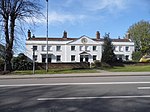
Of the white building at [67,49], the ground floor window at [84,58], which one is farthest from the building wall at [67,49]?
the ground floor window at [84,58]

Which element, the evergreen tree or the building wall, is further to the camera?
the building wall

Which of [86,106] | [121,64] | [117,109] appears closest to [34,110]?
[86,106]

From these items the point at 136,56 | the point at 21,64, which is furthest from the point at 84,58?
the point at 21,64

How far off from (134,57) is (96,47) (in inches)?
459

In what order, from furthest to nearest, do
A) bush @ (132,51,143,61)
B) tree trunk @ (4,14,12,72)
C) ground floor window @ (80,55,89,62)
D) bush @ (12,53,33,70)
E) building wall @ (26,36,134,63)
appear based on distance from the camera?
ground floor window @ (80,55,89,62), building wall @ (26,36,134,63), bush @ (132,51,143,61), bush @ (12,53,33,70), tree trunk @ (4,14,12,72)

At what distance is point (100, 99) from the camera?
10039 millimetres

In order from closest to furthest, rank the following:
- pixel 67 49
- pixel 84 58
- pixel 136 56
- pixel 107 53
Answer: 1. pixel 107 53
2. pixel 136 56
3. pixel 84 58
4. pixel 67 49

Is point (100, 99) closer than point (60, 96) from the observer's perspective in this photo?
Yes

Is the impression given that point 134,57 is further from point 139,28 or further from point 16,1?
point 16,1

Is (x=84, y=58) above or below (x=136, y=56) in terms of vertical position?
below

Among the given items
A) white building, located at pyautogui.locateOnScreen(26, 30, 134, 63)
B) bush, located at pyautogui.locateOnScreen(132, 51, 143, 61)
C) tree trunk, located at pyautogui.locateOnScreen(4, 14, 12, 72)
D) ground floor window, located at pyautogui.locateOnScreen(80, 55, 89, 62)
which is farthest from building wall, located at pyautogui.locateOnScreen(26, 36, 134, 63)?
tree trunk, located at pyautogui.locateOnScreen(4, 14, 12, 72)

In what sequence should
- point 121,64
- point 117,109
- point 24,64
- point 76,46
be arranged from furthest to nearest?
1. point 76,46
2. point 121,64
3. point 24,64
4. point 117,109

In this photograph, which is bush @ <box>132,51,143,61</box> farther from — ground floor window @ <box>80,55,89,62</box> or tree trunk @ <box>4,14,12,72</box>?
tree trunk @ <box>4,14,12,72</box>

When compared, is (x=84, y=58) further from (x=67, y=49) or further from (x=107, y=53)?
(x=107, y=53)
